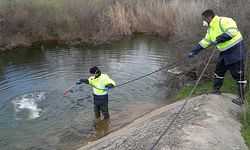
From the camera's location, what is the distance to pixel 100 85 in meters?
11.0

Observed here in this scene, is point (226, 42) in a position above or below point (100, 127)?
above

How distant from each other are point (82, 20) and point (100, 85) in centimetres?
1669

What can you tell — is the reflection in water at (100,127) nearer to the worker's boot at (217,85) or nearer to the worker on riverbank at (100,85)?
the worker on riverbank at (100,85)

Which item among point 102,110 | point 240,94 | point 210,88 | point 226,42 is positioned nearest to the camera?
point 226,42

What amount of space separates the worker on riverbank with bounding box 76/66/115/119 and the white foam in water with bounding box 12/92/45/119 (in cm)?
280

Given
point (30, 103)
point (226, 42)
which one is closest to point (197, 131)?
point (226, 42)

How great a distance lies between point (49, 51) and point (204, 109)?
16530 mm

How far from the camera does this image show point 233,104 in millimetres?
9602

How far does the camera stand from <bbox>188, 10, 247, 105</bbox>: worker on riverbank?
8719mm

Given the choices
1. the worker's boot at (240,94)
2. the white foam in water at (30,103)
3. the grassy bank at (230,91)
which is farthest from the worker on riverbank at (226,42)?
the white foam in water at (30,103)

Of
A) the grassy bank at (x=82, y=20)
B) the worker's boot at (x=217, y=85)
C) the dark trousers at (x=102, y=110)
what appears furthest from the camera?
the grassy bank at (x=82, y=20)

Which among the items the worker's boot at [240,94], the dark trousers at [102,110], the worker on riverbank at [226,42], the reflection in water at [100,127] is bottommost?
the reflection in water at [100,127]

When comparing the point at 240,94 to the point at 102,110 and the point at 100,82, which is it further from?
the point at 102,110

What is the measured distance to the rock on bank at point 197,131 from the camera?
23.1ft
